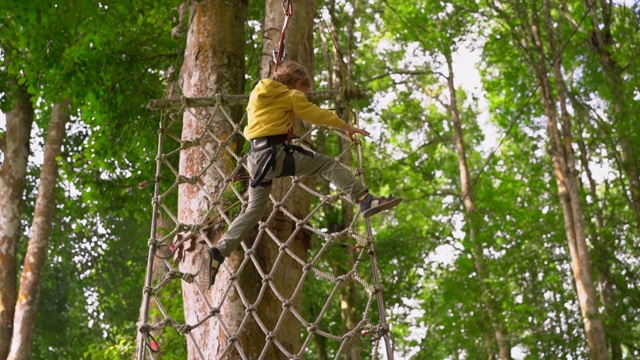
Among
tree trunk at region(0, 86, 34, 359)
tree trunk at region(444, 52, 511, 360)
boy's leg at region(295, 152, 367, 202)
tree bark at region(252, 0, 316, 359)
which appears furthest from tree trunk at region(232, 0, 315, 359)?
tree trunk at region(444, 52, 511, 360)

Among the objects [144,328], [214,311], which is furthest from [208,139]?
[144,328]

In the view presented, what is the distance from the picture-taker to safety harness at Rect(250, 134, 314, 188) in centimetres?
331

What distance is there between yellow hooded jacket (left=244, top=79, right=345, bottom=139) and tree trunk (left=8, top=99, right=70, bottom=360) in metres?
4.55

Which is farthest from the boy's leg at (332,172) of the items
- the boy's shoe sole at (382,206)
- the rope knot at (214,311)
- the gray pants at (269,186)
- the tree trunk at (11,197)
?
the tree trunk at (11,197)

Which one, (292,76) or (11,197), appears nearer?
(292,76)

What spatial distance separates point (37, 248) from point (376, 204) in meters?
5.93

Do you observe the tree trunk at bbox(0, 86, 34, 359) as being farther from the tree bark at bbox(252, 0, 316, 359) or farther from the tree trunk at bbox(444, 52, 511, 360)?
the tree trunk at bbox(444, 52, 511, 360)

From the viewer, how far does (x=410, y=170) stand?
14477 mm

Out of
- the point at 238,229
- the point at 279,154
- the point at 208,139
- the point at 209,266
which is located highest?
the point at 208,139

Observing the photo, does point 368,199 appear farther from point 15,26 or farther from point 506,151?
point 506,151

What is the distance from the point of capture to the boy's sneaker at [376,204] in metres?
3.22

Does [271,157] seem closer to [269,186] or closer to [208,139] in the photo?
[269,186]

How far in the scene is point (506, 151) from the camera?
17547mm

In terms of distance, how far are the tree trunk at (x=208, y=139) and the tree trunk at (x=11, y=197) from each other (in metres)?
3.94
